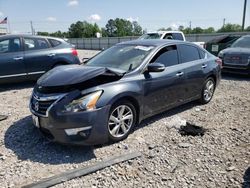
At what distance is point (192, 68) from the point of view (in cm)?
556

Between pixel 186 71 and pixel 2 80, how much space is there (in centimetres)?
518

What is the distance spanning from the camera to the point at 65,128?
362 cm

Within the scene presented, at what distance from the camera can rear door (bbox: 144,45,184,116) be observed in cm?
454

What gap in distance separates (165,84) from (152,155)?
59.0 inches

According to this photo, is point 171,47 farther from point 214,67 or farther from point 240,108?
point 240,108

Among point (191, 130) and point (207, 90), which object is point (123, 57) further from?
point (207, 90)

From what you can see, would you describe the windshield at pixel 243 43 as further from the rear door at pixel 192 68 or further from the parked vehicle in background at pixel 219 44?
the rear door at pixel 192 68

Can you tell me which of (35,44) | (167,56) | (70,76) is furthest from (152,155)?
(35,44)

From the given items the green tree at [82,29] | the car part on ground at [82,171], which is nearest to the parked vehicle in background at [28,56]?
the car part on ground at [82,171]

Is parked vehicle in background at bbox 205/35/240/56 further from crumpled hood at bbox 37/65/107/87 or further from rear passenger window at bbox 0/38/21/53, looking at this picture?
crumpled hood at bbox 37/65/107/87

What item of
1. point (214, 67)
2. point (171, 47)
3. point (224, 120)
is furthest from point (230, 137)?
point (214, 67)

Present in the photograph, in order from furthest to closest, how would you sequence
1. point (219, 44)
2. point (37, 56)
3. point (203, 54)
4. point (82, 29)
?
1. point (82, 29)
2. point (219, 44)
3. point (37, 56)
4. point (203, 54)

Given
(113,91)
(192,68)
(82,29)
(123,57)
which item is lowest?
(113,91)

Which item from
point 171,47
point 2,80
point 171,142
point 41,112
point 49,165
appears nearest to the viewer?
point 49,165
